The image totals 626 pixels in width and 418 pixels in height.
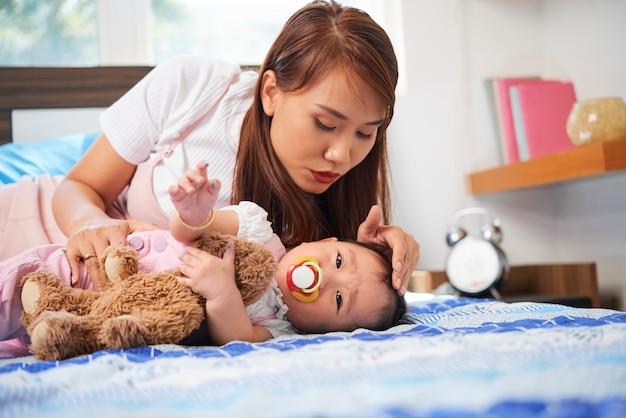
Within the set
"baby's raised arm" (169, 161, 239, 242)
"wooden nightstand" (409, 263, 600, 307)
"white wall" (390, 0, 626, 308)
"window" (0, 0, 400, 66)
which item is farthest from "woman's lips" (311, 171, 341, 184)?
"window" (0, 0, 400, 66)

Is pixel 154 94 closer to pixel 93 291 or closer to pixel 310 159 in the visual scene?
pixel 310 159

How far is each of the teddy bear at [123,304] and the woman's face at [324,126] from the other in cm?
35

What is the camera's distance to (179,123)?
1665 millimetres

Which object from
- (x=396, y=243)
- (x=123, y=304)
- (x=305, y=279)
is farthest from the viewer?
(x=396, y=243)

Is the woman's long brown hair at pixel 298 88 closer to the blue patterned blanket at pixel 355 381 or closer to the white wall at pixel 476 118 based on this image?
the blue patterned blanket at pixel 355 381

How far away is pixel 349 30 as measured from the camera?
1.47m

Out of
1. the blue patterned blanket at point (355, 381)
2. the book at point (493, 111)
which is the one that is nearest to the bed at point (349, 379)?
the blue patterned blanket at point (355, 381)

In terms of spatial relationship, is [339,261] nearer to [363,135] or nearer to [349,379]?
[363,135]

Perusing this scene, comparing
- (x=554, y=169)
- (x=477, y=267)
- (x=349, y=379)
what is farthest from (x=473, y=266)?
(x=349, y=379)

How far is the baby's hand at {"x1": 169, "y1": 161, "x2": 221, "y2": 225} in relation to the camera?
1035 mm

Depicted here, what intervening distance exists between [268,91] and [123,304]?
67cm

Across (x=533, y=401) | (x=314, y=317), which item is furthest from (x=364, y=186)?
(x=533, y=401)

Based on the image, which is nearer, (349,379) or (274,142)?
(349,379)

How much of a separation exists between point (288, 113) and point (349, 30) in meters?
0.21
